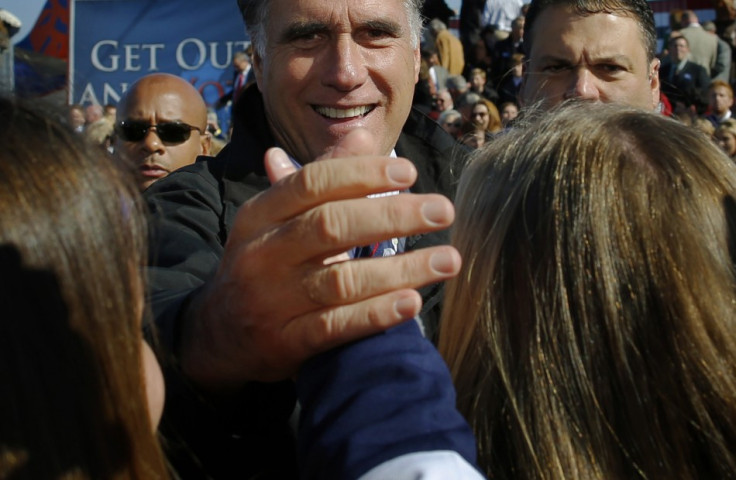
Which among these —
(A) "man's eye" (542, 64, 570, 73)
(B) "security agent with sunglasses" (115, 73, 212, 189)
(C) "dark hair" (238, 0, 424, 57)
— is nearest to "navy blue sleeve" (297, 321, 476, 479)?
(C) "dark hair" (238, 0, 424, 57)

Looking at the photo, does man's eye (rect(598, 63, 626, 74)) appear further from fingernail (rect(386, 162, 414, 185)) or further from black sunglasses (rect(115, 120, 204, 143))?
black sunglasses (rect(115, 120, 204, 143))

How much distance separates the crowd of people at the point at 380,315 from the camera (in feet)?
2.77

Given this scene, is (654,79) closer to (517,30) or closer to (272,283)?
(272,283)

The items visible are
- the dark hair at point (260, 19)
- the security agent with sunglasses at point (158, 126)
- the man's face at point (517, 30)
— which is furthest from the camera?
the man's face at point (517, 30)

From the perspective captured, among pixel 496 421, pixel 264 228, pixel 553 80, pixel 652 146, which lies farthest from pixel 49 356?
pixel 553 80

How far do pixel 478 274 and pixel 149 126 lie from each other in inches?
120

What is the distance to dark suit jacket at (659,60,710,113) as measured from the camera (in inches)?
351

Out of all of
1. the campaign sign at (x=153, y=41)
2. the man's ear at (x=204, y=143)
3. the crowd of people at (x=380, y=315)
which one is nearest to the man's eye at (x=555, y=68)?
the crowd of people at (x=380, y=315)

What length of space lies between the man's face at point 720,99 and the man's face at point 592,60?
6.29 metres

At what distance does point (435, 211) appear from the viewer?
35.4 inches

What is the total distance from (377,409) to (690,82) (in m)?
Result: 9.04

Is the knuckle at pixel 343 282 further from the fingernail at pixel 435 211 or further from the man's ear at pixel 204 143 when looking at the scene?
the man's ear at pixel 204 143

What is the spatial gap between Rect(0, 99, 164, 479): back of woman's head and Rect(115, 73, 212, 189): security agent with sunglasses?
10.00ft

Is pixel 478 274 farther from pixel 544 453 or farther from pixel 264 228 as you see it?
pixel 264 228
